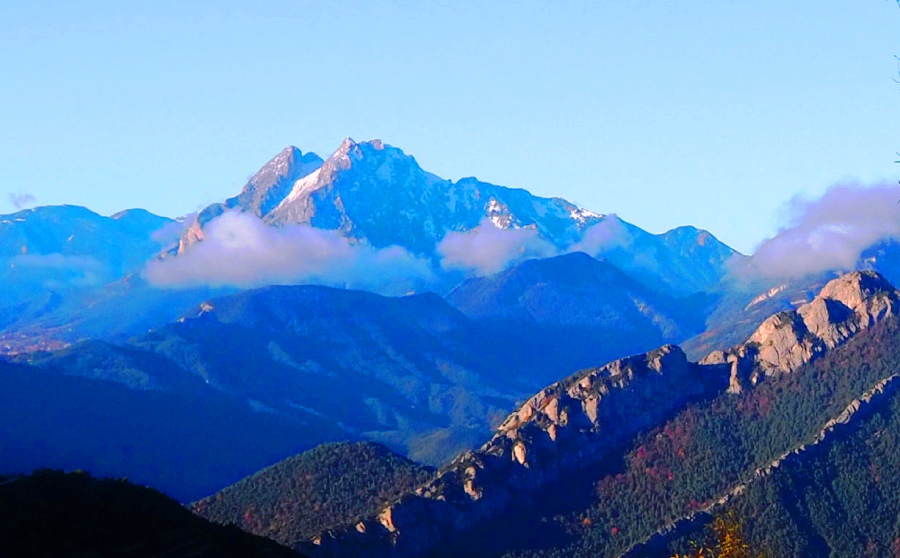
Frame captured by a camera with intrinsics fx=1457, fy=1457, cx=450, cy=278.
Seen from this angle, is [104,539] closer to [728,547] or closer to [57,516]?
[57,516]

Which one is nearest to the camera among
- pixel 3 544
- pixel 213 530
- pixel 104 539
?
pixel 3 544

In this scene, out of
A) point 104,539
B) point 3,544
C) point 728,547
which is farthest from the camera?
point 104,539

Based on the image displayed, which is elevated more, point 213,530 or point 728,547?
point 213,530

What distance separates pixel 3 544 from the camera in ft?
545

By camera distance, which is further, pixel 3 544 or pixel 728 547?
pixel 3 544

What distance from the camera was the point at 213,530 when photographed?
7564 inches

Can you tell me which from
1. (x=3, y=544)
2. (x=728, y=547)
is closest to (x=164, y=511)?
(x=3, y=544)

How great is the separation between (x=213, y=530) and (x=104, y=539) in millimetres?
17257

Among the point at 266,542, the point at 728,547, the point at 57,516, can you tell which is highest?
the point at 57,516

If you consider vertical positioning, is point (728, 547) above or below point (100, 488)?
below

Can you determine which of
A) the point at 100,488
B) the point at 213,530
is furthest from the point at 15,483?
the point at 213,530

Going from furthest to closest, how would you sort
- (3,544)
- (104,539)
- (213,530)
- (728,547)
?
(213,530), (104,539), (3,544), (728,547)

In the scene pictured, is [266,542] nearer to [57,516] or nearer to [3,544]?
[57,516]

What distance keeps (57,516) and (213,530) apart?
20.5 metres
